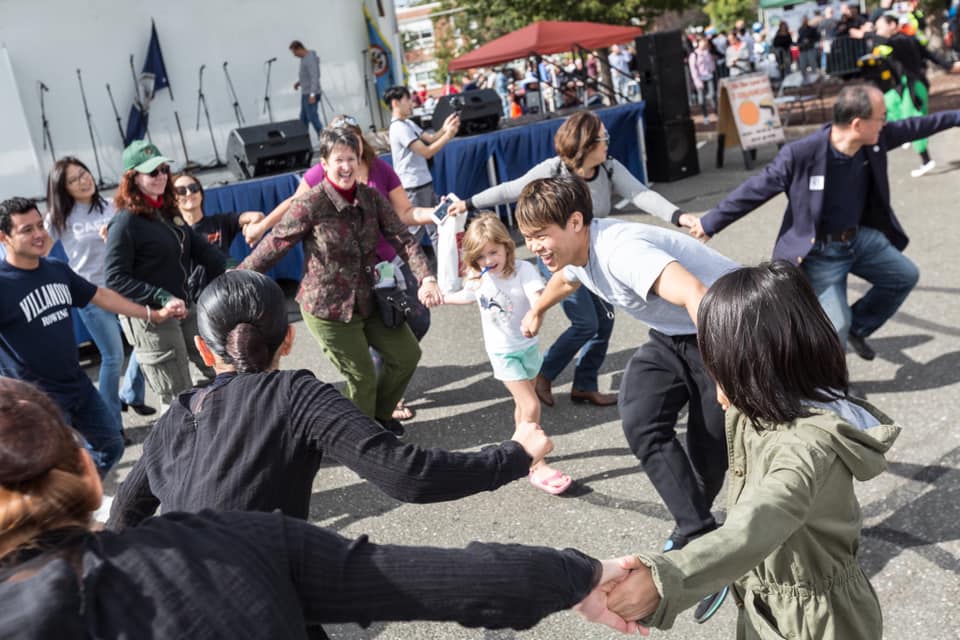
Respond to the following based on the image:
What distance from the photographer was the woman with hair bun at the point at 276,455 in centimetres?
215

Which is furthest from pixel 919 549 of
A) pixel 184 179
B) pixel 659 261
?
pixel 184 179

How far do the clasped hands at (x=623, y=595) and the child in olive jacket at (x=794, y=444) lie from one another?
4cm

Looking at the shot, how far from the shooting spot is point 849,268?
5.30 metres

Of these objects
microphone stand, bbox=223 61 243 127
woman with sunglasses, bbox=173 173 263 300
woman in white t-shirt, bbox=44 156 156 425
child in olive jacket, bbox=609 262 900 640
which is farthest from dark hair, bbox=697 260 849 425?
microphone stand, bbox=223 61 243 127

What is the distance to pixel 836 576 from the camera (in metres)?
2.16

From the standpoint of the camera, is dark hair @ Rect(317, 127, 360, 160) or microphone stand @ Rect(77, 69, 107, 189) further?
microphone stand @ Rect(77, 69, 107, 189)

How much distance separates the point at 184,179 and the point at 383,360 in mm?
1904

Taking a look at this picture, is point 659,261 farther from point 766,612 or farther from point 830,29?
point 830,29

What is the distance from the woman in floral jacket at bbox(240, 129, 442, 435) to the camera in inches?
189

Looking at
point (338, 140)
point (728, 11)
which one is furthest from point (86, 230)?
point (728, 11)

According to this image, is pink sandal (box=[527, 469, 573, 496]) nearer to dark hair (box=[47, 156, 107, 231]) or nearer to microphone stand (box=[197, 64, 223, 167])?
dark hair (box=[47, 156, 107, 231])

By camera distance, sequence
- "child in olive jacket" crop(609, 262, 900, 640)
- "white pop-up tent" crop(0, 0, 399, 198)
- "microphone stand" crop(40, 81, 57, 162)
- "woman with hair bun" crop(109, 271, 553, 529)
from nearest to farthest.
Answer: "child in olive jacket" crop(609, 262, 900, 640) < "woman with hair bun" crop(109, 271, 553, 529) < "white pop-up tent" crop(0, 0, 399, 198) < "microphone stand" crop(40, 81, 57, 162)

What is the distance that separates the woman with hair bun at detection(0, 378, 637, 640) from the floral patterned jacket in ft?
10.9

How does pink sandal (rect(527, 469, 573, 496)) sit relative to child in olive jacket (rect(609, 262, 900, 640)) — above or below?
below
